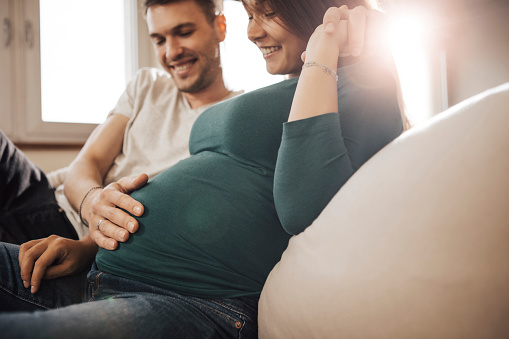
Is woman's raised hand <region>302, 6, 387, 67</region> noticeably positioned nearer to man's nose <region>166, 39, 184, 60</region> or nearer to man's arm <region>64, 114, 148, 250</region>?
man's arm <region>64, 114, 148, 250</region>

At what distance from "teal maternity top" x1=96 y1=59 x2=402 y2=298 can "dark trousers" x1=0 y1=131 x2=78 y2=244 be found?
0.45 meters

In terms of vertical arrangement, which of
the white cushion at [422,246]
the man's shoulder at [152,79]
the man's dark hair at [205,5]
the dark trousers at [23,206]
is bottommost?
the dark trousers at [23,206]

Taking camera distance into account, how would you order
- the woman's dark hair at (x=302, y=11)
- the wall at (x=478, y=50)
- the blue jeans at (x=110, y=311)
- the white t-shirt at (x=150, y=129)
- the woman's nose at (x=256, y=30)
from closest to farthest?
the blue jeans at (x=110, y=311) → the woman's dark hair at (x=302, y=11) → the woman's nose at (x=256, y=30) → the white t-shirt at (x=150, y=129) → the wall at (x=478, y=50)

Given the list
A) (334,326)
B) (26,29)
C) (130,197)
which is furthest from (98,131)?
(334,326)

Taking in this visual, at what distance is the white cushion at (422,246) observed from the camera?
44 centimetres

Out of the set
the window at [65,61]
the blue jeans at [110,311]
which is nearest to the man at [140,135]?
the window at [65,61]

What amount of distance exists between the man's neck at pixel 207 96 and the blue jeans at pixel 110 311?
0.81 meters

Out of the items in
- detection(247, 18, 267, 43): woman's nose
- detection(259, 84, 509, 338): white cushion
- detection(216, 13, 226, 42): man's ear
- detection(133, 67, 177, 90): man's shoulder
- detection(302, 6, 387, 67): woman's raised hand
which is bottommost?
detection(259, 84, 509, 338): white cushion

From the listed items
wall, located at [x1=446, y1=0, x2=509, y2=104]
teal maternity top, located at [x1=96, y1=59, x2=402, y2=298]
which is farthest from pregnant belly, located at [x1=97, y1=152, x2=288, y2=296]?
wall, located at [x1=446, y1=0, x2=509, y2=104]

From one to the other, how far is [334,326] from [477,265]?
7.3 inches

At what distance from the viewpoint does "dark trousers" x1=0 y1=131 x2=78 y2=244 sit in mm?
1040

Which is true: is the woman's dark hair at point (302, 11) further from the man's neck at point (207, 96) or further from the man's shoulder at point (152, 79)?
the man's shoulder at point (152, 79)

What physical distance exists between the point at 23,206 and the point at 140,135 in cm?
43

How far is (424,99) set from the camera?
288 cm
